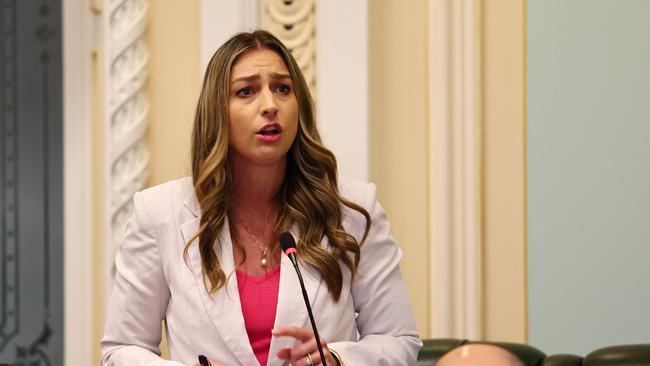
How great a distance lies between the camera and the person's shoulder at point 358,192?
2586 mm

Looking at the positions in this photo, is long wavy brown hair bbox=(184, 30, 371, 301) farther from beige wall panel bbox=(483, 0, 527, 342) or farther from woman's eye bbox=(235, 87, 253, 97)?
beige wall panel bbox=(483, 0, 527, 342)

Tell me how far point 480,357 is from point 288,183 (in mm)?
1211

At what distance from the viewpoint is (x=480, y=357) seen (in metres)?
1.46

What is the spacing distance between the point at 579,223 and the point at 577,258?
0.11 meters

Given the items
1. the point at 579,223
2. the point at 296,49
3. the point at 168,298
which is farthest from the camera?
the point at 296,49

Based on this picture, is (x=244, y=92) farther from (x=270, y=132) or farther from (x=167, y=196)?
(x=167, y=196)

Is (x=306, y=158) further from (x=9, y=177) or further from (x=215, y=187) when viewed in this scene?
(x=9, y=177)

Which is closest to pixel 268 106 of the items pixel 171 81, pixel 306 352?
pixel 306 352

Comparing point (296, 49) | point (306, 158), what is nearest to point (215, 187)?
point (306, 158)

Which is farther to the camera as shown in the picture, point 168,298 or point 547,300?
point 547,300

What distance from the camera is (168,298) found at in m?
2.47

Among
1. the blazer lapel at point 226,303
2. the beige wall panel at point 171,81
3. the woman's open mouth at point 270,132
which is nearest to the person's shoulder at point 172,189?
the blazer lapel at point 226,303

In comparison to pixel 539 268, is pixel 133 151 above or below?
above

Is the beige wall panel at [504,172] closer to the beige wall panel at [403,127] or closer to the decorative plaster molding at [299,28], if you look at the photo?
the beige wall panel at [403,127]
